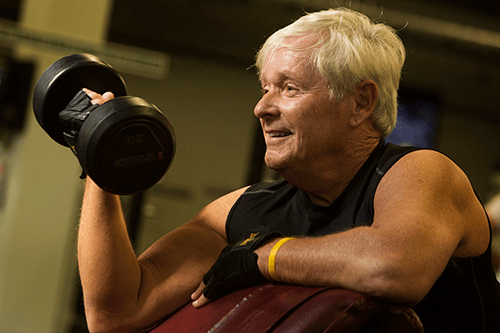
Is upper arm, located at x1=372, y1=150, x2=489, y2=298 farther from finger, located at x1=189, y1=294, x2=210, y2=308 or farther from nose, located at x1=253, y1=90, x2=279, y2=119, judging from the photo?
finger, located at x1=189, y1=294, x2=210, y2=308

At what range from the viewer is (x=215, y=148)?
259 inches

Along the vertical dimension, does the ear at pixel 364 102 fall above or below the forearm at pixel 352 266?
above

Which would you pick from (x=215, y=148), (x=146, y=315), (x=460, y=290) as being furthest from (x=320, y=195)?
(x=215, y=148)

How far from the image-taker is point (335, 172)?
4.35 ft

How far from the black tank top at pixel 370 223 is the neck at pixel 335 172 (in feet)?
0.07

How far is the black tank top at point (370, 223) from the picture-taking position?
115 cm

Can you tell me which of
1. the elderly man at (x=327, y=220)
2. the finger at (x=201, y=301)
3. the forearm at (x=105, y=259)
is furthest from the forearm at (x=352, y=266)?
the forearm at (x=105, y=259)

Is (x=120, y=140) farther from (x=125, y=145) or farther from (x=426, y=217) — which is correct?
(x=426, y=217)

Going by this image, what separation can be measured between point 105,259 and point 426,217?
86 cm

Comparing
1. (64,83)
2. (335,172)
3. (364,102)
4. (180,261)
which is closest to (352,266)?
(335,172)

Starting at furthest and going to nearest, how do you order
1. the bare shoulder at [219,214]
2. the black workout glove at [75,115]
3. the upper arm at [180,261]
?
the bare shoulder at [219,214] → the upper arm at [180,261] → the black workout glove at [75,115]

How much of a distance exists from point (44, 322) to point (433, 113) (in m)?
5.40

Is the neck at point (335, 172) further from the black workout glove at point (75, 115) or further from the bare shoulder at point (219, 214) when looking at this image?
the black workout glove at point (75, 115)

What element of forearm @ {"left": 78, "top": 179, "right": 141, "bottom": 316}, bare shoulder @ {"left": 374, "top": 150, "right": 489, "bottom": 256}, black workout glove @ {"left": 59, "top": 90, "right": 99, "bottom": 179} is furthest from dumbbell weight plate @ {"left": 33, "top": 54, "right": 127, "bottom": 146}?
bare shoulder @ {"left": 374, "top": 150, "right": 489, "bottom": 256}
